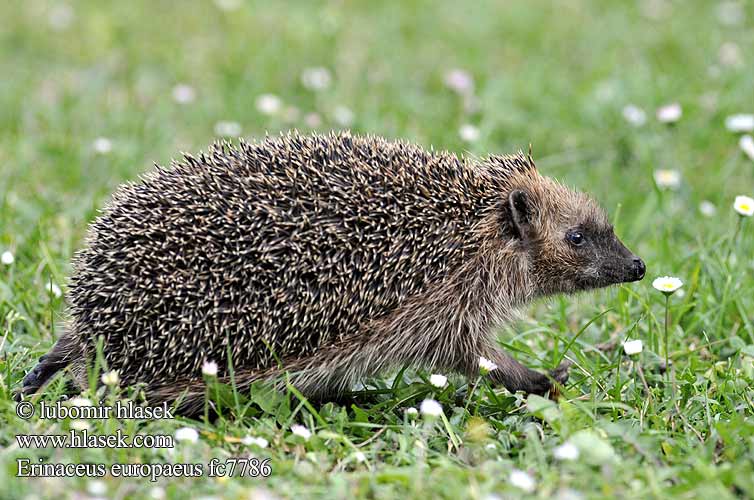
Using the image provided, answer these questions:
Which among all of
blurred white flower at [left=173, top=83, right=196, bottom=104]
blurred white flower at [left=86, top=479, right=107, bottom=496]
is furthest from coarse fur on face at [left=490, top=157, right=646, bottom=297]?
blurred white flower at [left=173, top=83, right=196, bottom=104]

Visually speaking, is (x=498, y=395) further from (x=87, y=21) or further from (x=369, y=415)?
(x=87, y=21)

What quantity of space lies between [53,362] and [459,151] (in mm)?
4471

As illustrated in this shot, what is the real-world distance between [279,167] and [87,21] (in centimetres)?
743

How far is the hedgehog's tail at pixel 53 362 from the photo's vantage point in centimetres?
548

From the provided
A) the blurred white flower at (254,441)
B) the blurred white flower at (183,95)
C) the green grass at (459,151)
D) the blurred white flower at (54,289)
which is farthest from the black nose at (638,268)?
the blurred white flower at (183,95)

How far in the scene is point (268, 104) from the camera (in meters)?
9.66

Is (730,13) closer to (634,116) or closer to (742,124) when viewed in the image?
(634,116)

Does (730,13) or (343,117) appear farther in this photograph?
(730,13)

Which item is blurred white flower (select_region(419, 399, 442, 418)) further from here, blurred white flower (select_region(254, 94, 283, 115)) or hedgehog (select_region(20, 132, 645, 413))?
blurred white flower (select_region(254, 94, 283, 115))

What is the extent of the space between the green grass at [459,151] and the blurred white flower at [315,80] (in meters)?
0.09

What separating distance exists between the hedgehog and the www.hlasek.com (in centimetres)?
34

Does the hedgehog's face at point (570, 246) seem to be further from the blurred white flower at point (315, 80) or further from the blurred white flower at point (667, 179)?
the blurred white flower at point (315, 80)

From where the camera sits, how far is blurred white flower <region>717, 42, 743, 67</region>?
11078mm

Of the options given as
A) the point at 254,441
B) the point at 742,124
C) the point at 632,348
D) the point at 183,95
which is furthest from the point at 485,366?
the point at 183,95
